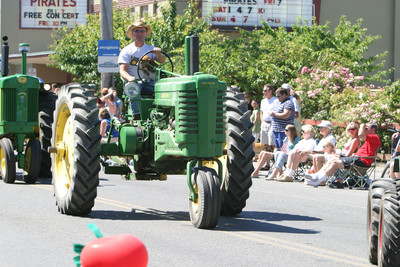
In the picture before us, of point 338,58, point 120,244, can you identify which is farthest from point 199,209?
point 338,58

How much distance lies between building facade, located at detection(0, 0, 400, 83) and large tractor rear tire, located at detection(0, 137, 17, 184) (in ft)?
54.4

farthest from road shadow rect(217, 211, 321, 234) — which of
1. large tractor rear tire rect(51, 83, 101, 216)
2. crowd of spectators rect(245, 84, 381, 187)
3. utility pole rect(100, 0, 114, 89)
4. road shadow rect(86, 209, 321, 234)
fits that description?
utility pole rect(100, 0, 114, 89)

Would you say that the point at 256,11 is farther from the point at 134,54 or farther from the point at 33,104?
the point at 134,54

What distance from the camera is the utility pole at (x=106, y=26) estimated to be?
23.2 metres

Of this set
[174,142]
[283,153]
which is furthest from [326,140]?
[174,142]

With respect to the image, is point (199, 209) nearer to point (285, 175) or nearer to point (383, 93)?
point (285, 175)

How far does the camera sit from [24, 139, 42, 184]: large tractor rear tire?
47.3 ft

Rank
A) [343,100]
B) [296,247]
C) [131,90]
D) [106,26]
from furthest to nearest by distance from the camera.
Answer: [106,26] < [343,100] < [131,90] < [296,247]

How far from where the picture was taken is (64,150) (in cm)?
1109

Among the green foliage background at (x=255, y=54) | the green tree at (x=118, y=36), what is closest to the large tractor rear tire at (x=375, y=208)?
the green foliage background at (x=255, y=54)

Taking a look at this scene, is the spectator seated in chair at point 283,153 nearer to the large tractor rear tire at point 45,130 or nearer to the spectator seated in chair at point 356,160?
the spectator seated in chair at point 356,160

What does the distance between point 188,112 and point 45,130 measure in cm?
638

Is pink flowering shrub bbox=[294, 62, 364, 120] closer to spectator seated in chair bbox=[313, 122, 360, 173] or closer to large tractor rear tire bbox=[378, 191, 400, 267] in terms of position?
spectator seated in chair bbox=[313, 122, 360, 173]

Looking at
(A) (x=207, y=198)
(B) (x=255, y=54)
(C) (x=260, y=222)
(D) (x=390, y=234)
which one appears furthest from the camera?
A: (B) (x=255, y=54)
